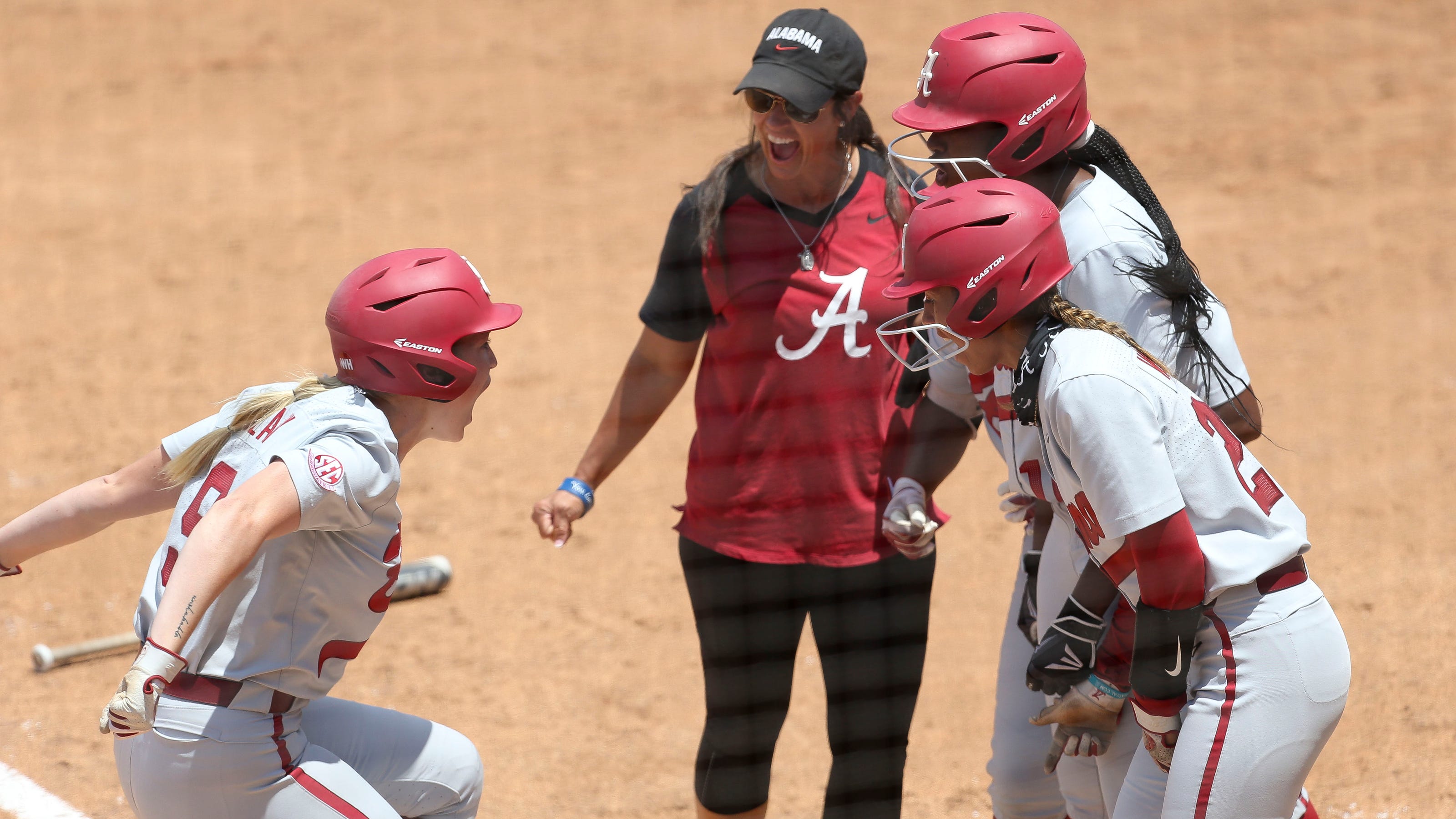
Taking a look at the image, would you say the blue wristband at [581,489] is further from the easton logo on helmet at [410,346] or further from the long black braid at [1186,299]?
the long black braid at [1186,299]

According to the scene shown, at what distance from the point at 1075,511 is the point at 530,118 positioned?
8.80 meters

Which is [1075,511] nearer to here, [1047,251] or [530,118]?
[1047,251]

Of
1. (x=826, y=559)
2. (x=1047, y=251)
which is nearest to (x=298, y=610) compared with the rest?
(x=826, y=559)

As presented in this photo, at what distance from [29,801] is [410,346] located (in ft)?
6.96

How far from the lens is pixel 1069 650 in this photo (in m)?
2.39

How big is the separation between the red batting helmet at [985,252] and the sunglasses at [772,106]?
24.6 inches

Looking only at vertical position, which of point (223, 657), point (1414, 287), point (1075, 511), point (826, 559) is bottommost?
point (1414, 287)

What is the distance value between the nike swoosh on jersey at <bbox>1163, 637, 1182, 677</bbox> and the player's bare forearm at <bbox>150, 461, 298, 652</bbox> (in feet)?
4.51

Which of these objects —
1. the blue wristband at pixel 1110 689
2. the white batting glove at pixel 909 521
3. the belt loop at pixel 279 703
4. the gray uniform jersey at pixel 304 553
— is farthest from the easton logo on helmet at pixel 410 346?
the blue wristband at pixel 1110 689

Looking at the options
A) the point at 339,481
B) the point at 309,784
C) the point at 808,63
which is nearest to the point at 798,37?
the point at 808,63

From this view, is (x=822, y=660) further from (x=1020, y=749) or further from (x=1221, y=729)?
(x=1221, y=729)

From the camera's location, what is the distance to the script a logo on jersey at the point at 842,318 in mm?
2908

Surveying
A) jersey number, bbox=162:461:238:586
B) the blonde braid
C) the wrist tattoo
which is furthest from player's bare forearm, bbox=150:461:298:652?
the blonde braid

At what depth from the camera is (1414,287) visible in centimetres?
744
